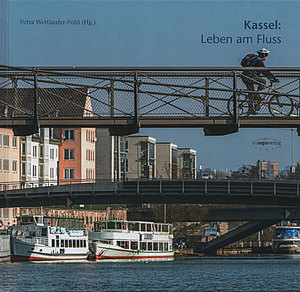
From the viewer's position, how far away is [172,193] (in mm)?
94688

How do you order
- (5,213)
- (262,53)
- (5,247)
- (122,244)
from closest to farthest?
(262,53) < (5,247) < (122,244) < (5,213)

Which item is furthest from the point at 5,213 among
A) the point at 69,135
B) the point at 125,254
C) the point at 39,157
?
the point at 69,135

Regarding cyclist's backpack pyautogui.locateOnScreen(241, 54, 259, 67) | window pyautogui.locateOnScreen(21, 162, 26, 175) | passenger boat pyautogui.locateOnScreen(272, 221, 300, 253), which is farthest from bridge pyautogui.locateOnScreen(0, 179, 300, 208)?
passenger boat pyautogui.locateOnScreen(272, 221, 300, 253)

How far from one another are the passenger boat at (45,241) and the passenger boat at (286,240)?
208 feet

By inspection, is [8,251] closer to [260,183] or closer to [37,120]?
[260,183]

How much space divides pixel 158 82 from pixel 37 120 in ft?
14.6

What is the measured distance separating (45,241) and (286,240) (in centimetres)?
7525

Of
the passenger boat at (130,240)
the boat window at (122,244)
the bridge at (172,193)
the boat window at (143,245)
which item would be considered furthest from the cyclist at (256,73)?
the boat window at (143,245)

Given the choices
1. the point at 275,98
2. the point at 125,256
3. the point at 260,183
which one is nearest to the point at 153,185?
the point at 260,183

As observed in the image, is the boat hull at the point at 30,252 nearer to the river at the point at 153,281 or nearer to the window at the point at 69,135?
the river at the point at 153,281

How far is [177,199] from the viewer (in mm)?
99375

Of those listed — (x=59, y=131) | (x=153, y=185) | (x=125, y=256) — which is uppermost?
(x=59, y=131)

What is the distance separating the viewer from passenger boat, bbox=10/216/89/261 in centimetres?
10888

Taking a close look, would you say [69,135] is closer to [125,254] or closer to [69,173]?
[69,173]
